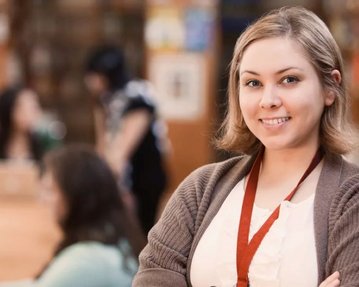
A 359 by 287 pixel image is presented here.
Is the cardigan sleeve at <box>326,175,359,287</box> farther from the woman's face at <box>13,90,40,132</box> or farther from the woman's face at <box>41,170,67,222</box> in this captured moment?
the woman's face at <box>13,90,40,132</box>

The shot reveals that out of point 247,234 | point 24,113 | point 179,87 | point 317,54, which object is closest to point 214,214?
point 247,234

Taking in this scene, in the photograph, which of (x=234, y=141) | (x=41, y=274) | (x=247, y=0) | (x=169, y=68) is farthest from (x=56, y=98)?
(x=234, y=141)

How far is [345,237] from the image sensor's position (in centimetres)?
145

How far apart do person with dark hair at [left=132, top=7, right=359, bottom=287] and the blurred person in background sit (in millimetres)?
1138

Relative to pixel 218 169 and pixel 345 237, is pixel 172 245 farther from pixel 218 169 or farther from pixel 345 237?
pixel 345 237

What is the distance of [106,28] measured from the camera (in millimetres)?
8930

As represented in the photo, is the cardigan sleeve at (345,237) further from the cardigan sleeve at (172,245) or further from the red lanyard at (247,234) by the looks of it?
the cardigan sleeve at (172,245)

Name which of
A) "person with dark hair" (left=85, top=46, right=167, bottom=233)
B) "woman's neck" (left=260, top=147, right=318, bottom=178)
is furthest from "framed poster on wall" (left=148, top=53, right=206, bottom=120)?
"woman's neck" (left=260, top=147, right=318, bottom=178)

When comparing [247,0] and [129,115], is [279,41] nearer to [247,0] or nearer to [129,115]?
[129,115]

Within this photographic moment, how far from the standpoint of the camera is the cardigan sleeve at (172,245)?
5.22ft

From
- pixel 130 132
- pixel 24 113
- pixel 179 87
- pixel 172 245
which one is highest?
pixel 172 245

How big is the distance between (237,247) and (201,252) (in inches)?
3.2

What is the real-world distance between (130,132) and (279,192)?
2807 millimetres

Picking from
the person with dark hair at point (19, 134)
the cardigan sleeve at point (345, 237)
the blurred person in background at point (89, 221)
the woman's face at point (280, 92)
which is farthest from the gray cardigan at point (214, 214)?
the person with dark hair at point (19, 134)
